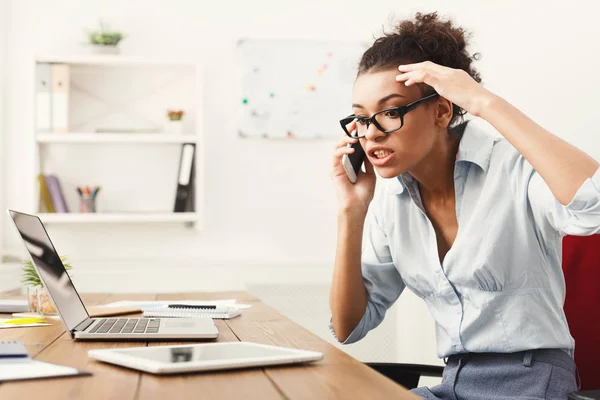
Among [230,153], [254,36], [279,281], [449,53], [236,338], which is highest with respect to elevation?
[254,36]

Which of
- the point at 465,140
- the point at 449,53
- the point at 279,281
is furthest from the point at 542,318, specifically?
the point at 279,281

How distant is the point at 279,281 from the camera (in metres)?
3.40

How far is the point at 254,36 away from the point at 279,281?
1089 millimetres

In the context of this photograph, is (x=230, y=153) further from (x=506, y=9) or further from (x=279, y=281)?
(x=506, y=9)

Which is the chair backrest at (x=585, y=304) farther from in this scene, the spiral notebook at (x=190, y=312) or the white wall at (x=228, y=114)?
the white wall at (x=228, y=114)

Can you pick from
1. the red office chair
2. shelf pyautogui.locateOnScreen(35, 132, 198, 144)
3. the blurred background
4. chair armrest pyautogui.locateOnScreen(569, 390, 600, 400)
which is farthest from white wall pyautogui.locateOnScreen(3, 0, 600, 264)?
chair armrest pyautogui.locateOnScreen(569, 390, 600, 400)

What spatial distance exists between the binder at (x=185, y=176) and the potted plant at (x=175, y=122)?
0.07 metres

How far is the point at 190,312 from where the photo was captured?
1.74 metres

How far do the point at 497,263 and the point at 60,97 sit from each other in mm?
2227

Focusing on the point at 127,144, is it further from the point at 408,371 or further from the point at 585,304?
the point at 585,304

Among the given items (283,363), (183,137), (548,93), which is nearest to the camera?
(283,363)

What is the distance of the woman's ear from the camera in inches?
62.9

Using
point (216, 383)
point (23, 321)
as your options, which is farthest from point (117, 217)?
point (216, 383)

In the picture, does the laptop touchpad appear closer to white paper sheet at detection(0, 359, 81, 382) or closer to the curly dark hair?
white paper sheet at detection(0, 359, 81, 382)
